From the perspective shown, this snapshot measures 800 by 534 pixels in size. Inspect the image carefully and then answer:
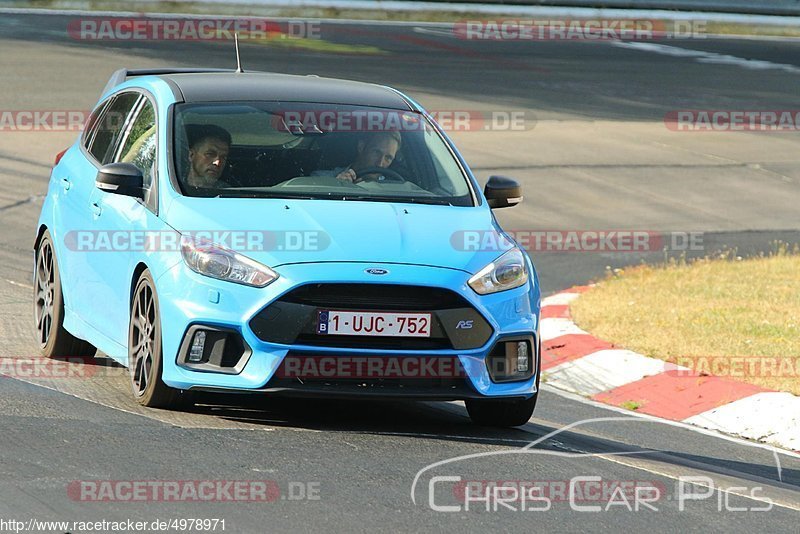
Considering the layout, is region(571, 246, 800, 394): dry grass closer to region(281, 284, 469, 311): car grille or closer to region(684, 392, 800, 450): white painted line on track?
region(684, 392, 800, 450): white painted line on track

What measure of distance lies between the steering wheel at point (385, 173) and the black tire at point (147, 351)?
51.1 inches

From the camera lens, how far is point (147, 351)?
24.1 feet

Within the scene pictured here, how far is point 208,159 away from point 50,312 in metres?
1.68

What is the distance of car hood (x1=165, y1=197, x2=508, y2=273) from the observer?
699cm

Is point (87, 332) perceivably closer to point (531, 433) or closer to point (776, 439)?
point (531, 433)

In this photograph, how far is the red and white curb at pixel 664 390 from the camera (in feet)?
28.1

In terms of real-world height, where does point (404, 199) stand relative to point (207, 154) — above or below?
below

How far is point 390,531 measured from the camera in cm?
547

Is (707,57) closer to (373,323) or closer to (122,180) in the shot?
(122,180)

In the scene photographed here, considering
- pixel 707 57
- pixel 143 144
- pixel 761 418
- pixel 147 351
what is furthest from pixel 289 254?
pixel 707 57

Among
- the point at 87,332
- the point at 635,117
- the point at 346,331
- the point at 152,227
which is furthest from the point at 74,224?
the point at 635,117

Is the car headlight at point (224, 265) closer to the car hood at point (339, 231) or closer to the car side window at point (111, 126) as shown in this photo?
the car hood at point (339, 231)

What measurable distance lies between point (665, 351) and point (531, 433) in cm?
281

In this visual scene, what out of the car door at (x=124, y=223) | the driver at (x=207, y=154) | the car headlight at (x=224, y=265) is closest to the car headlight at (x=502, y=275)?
the car headlight at (x=224, y=265)
